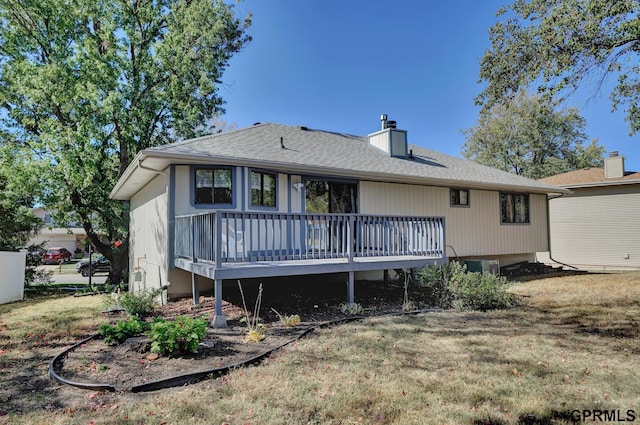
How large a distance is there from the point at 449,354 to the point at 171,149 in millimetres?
6361

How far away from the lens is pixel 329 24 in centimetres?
1664

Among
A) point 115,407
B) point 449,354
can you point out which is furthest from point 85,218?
point 449,354

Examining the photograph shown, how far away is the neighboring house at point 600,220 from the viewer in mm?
15484

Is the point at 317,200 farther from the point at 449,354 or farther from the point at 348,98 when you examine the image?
the point at 348,98

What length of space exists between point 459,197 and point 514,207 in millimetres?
2878

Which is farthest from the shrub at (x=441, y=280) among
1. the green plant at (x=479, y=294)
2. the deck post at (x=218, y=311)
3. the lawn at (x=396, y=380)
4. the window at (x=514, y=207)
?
the window at (x=514, y=207)

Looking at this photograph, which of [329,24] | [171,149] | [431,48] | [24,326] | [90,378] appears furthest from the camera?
[431,48]

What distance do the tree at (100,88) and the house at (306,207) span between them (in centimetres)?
231

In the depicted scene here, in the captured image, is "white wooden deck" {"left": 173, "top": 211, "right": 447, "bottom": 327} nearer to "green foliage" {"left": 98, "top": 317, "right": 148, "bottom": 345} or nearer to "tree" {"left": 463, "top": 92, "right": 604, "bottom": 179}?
"green foliage" {"left": 98, "top": 317, "right": 148, "bottom": 345}

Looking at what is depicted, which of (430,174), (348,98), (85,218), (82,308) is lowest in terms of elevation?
(82,308)

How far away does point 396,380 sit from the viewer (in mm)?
4137

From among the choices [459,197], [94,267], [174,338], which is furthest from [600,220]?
[94,267]

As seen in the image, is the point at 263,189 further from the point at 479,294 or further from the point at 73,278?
the point at 73,278

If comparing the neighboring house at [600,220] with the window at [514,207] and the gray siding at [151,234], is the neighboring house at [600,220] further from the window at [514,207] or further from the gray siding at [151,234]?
the gray siding at [151,234]
